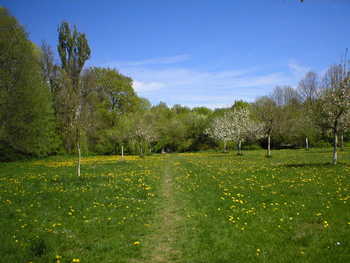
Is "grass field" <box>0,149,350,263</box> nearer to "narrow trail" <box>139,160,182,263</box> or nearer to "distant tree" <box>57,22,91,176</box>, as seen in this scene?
"narrow trail" <box>139,160,182,263</box>

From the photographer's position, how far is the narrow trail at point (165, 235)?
6796mm

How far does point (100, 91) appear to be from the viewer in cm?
6069

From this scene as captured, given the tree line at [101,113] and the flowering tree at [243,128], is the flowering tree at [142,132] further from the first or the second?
the flowering tree at [243,128]

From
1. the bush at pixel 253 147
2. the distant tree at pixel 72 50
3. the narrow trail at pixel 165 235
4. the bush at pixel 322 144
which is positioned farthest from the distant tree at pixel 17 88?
the bush at pixel 322 144

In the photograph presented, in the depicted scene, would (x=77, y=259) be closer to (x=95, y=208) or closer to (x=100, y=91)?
(x=95, y=208)

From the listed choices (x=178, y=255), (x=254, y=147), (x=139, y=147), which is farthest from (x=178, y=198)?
(x=254, y=147)

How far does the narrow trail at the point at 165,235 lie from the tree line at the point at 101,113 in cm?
1050

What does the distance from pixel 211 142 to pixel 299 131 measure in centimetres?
2334

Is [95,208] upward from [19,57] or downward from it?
downward

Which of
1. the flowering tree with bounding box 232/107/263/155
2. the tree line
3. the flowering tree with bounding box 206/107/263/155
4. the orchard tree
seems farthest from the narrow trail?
the flowering tree with bounding box 232/107/263/155

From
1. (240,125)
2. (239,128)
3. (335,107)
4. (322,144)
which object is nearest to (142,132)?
(239,128)

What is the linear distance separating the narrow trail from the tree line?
1050 centimetres

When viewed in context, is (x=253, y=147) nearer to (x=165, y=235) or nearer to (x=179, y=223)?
(x=179, y=223)

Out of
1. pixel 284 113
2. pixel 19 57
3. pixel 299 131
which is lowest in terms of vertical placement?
pixel 299 131
